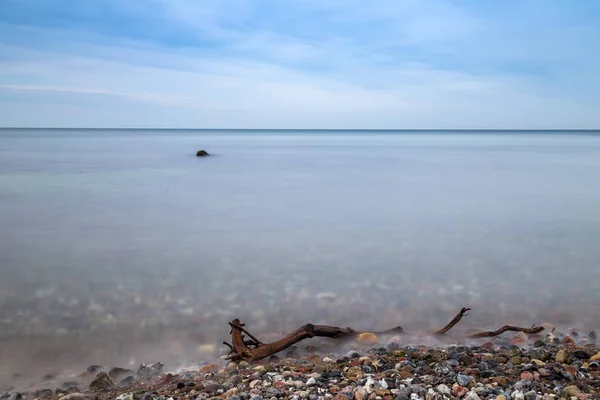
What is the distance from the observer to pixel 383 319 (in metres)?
5.54

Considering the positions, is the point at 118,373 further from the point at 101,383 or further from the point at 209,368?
the point at 209,368

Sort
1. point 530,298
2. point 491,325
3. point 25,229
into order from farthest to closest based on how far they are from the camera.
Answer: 1. point 25,229
2. point 530,298
3. point 491,325

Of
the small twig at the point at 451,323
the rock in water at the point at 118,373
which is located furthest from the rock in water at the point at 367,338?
the rock in water at the point at 118,373

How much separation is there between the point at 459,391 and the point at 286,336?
1.76 metres

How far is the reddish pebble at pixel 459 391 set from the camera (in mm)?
3245

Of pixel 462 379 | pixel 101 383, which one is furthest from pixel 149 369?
pixel 462 379

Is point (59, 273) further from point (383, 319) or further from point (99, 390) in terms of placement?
point (383, 319)

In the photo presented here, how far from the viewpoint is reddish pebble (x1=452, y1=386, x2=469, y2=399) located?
324 cm

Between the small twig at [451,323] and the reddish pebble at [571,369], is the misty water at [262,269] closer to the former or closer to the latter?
the small twig at [451,323]

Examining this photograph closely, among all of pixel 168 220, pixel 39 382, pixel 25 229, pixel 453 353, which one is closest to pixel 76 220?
pixel 25 229

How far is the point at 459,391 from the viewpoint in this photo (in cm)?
328

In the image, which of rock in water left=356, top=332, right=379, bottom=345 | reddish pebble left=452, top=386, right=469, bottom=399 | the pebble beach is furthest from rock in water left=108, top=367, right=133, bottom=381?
reddish pebble left=452, top=386, right=469, bottom=399

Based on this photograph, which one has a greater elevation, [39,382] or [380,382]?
[380,382]

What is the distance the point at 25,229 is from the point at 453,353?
906 cm
